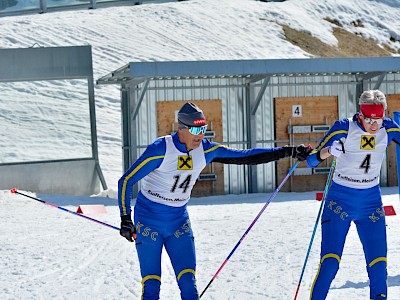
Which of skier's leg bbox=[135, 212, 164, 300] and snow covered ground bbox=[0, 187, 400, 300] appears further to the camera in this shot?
snow covered ground bbox=[0, 187, 400, 300]

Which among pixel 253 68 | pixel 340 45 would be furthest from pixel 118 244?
pixel 340 45

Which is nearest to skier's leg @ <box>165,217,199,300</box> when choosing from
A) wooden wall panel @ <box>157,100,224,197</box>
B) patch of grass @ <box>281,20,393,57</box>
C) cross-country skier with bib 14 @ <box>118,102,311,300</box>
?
cross-country skier with bib 14 @ <box>118,102,311,300</box>

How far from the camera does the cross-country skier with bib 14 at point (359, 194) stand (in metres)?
7.06

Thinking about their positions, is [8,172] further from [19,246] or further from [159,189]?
[159,189]

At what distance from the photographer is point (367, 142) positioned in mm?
7117

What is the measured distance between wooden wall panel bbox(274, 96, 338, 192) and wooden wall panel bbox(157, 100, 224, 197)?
55.6 inches

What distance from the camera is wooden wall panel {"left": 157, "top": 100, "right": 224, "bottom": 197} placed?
21234 mm

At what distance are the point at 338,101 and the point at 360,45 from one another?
96.8 ft

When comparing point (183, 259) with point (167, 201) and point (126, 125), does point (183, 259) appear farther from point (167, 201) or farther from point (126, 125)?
point (126, 125)

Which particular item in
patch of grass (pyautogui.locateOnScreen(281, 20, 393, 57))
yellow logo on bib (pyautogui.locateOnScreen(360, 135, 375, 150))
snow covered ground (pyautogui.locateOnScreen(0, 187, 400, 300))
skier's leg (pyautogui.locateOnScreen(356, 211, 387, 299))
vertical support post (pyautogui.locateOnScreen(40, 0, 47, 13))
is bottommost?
patch of grass (pyautogui.locateOnScreen(281, 20, 393, 57))

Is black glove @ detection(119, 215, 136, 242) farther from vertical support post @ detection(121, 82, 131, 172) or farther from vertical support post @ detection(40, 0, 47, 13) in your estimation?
vertical support post @ detection(40, 0, 47, 13)

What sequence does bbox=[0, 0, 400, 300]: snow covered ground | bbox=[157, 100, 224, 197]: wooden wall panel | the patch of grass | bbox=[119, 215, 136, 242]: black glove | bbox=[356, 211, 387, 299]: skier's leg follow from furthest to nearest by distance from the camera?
1. the patch of grass
2. bbox=[157, 100, 224, 197]: wooden wall panel
3. bbox=[0, 0, 400, 300]: snow covered ground
4. bbox=[356, 211, 387, 299]: skier's leg
5. bbox=[119, 215, 136, 242]: black glove

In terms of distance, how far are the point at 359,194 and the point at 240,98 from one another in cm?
1469

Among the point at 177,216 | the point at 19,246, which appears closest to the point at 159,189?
the point at 177,216
